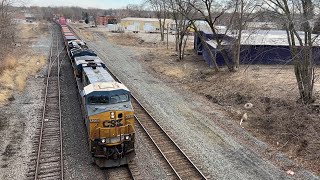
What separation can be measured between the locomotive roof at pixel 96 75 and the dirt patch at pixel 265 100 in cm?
883

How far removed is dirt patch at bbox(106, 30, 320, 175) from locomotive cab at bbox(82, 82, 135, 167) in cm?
795

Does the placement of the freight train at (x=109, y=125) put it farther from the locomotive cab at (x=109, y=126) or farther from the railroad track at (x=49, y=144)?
the railroad track at (x=49, y=144)

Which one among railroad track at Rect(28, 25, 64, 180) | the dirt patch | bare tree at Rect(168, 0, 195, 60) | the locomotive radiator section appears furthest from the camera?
bare tree at Rect(168, 0, 195, 60)

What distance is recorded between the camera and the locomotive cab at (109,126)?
42.8 ft

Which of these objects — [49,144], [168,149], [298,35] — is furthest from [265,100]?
[49,144]

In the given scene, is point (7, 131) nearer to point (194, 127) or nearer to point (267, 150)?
point (194, 127)

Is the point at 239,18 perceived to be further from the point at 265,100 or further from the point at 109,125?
the point at 109,125

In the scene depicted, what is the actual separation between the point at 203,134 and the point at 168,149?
9.62 feet

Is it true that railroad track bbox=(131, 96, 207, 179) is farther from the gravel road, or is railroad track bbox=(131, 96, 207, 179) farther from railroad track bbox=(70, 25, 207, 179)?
the gravel road

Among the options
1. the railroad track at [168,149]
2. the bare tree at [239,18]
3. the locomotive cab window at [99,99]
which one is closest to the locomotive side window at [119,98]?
the locomotive cab window at [99,99]

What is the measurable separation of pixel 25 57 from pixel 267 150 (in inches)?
1374

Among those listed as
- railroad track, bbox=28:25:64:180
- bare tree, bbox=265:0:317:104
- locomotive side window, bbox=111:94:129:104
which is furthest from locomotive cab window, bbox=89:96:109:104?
bare tree, bbox=265:0:317:104

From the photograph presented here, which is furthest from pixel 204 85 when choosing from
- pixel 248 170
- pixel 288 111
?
pixel 248 170

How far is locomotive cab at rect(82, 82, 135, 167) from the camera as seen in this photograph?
13055 mm
